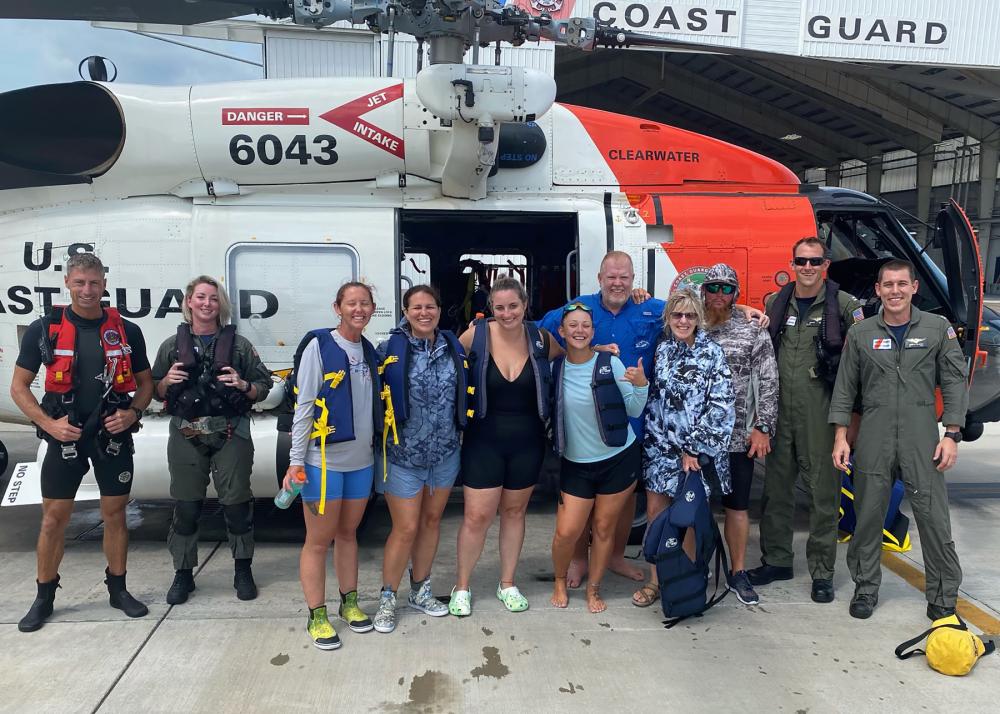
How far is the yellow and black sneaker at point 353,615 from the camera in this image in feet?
11.4

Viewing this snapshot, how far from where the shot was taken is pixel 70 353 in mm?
3406

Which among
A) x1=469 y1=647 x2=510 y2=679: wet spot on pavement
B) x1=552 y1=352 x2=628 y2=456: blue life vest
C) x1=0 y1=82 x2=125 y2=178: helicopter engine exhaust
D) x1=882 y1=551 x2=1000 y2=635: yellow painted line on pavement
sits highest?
x1=0 y1=82 x2=125 y2=178: helicopter engine exhaust

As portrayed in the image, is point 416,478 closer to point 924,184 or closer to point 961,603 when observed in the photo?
point 961,603

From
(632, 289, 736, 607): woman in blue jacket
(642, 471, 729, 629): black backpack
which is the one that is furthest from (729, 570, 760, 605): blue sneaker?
(632, 289, 736, 607): woman in blue jacket

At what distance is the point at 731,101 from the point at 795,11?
16.6m

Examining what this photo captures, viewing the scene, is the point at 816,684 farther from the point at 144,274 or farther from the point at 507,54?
the point at 507,54

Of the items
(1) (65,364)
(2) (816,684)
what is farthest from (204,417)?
(2) (816,684)

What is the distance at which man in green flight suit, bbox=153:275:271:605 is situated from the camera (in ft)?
11.8

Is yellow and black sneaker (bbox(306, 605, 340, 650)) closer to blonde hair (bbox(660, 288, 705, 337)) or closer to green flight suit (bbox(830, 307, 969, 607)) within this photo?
blonde hair (bbox(660, 288, 705, 337))

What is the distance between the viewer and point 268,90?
4.74 meters

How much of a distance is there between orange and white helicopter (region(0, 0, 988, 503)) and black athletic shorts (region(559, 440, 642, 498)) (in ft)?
5.60

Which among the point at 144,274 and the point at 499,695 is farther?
the point at 144,274

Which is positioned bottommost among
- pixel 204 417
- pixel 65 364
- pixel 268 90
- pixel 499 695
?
pixel 499 695

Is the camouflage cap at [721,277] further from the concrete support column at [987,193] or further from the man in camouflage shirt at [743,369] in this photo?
the concrete support column at [987,193]
